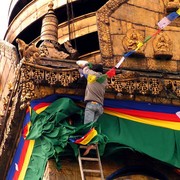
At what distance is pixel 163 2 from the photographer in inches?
742

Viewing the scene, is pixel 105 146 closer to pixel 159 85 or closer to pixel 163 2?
pixel 159 85

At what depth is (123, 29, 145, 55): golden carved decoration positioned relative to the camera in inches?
700

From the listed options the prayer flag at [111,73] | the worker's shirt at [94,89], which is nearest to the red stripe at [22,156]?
the worker's shirt at [94,89]

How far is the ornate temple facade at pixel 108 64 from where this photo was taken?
1678 centimetres

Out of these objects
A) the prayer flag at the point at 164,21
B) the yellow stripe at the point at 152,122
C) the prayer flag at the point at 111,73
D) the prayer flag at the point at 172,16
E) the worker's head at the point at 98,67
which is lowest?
the yellow stripe at the point at 152,122

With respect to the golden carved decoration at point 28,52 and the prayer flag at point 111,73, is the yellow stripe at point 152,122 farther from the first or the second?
the golden carved decoration at point 28,52

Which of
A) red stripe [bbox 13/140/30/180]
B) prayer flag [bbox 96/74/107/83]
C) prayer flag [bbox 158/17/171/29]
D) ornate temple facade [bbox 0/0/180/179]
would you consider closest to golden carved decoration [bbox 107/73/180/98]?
ornate temple facade [bbox 0/0/180/179]

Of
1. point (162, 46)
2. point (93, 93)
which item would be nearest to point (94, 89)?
point (93, 93)

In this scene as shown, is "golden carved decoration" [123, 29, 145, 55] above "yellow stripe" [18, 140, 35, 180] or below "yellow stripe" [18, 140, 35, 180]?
above

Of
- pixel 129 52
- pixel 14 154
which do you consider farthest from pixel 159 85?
pixel 14 154

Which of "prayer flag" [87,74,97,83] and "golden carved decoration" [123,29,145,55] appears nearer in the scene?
"prayer flag" [87,74,97,83]

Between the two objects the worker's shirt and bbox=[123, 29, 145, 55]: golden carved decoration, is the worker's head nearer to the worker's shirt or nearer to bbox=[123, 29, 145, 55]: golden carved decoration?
the worker's shirt

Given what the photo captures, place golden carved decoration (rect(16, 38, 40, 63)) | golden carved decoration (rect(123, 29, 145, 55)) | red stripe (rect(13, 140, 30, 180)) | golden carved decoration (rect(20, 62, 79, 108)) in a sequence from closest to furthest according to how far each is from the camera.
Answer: golden carved decoration (rect(20, 62, 79, 108)) → golden carved decoration (rect(16, 38, 40, 63)) → red stripe (rect(13, 140, 30, 180)) → golden carved decoration (rect(123, 29, 145, 55))

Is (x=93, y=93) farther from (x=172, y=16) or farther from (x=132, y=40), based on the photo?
(x=172, y=16)
